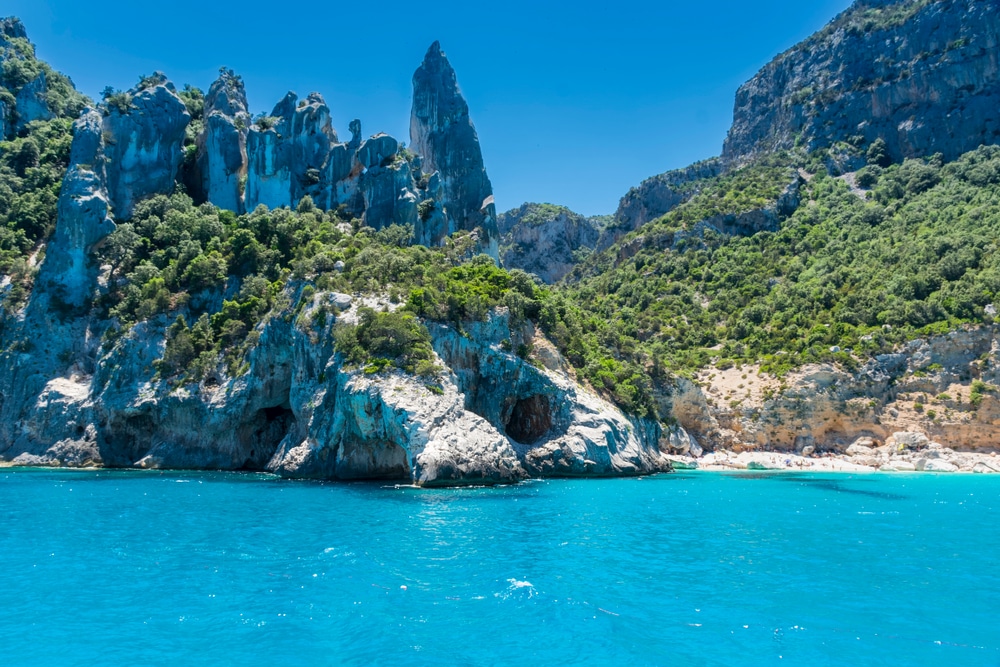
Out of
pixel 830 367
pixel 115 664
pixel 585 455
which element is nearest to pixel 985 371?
pixel 830 367

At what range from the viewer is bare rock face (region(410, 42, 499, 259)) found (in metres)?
83.3

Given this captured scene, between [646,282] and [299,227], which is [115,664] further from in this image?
[646,282]

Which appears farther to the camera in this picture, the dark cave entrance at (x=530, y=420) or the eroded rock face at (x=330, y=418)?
the dark cave entrance at (x=530, y=420)

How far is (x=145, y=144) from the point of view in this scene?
65.0 m

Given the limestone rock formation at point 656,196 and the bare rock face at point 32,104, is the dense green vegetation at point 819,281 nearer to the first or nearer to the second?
the limestone rock formation at point 656,196

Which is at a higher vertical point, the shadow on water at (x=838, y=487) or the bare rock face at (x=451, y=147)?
the bare rock face at (x=451, y=147)

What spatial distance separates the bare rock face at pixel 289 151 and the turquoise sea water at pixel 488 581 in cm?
4499

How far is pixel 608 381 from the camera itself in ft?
177

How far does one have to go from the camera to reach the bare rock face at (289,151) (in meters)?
70.8

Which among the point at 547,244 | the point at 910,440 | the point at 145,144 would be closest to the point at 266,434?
the point at 145,144

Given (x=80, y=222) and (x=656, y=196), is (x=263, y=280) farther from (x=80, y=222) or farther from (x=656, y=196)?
(x=656, y=196)

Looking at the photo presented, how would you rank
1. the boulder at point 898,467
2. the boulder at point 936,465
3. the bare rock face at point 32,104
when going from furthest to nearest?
the bare rock face at point 32,104 < the boulder at point 898,467 < the boulder at point 936,465

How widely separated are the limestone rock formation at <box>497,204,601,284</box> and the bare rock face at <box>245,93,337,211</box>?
216 ft

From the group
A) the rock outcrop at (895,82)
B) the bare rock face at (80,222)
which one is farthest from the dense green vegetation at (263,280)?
the rock outcrop at (895,82)
